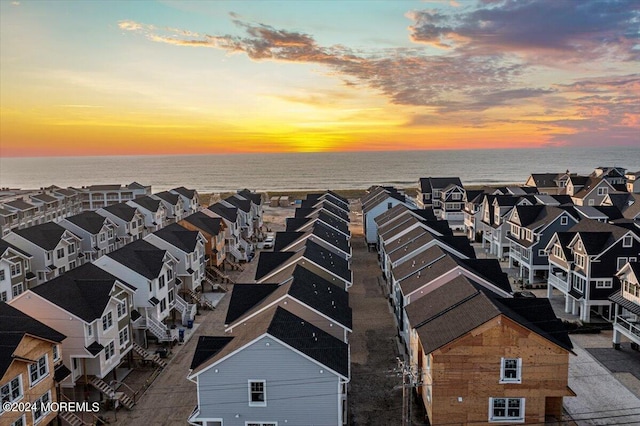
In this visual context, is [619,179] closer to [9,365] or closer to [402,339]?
[402,339]

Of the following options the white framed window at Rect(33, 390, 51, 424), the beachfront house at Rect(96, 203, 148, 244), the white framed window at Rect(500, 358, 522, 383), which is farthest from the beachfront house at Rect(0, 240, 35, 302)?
the white framed window at Rect(500, 358, 522, 383)

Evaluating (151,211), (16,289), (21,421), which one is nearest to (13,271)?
(16,289)

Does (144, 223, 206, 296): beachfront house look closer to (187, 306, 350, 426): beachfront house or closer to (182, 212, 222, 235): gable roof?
(182, 212, 222, 235): gable roof

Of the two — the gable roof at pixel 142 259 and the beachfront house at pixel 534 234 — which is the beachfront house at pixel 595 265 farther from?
the gable roof at pixel 142 259

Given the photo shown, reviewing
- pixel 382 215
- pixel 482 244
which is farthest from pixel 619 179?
pixel 382 215

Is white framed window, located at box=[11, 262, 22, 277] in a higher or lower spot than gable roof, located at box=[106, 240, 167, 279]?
lower

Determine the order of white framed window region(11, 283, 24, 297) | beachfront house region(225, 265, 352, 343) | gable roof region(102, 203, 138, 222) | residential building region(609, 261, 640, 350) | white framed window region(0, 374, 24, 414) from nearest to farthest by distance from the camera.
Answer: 1. white framed window region(0, 374, 24, 414)
2. beachfront house region(225, 265, 352, 343)
3. residential building region(609, 261, 640, 350)
4. white framed window region(11, 283, 24, 297)
5. gable roof region(102, 203, 138, 222)

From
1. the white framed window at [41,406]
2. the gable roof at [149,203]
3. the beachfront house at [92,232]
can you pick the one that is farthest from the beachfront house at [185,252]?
the gable roof at [149,203]
